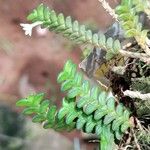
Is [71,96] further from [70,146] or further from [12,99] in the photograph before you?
[12,99]

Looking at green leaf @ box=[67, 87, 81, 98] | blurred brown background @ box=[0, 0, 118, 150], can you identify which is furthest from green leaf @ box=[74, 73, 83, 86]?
blurred brown background @ box=[0, 0, 118, 150]

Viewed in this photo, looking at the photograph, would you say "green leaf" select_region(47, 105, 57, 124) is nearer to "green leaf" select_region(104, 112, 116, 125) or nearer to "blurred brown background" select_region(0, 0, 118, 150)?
"green leaf" select_region(104, 112, 116, 125)

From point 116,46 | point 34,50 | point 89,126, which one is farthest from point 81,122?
point 34,50

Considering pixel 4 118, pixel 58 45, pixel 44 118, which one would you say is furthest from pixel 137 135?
pixel 58 45

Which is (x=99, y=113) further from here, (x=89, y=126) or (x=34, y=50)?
(x=34, y=50)

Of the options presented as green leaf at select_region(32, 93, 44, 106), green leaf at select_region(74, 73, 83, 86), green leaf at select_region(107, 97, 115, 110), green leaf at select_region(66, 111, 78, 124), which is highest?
green leaf at select_region(74, 73, 83, 86)

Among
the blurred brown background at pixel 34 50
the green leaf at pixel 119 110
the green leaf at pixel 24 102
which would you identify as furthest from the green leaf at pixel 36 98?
the blurred brown background at pixel 34 50

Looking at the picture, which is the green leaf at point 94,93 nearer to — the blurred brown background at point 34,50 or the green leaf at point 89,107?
the green leaf at point 89,107

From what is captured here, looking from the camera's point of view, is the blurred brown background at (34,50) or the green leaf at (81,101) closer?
the green leaf at (81,101)
